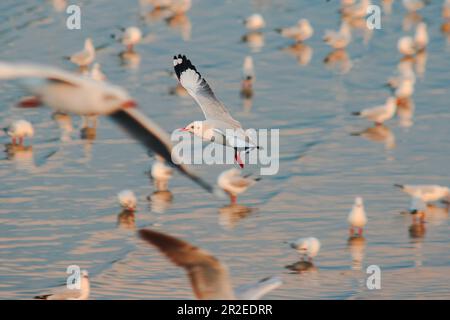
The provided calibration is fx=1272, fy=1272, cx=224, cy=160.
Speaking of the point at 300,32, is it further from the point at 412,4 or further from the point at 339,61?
the point at 412,4

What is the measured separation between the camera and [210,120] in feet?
49.0

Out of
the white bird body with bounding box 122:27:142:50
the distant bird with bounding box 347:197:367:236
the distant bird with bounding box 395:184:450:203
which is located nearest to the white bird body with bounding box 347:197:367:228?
the distant bird with bounding box 347:197:367:236

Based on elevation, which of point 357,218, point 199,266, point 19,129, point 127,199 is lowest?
point 199,266

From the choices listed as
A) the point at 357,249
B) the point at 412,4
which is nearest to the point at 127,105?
the point at 357,249

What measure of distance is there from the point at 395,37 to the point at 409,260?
40.6 feet

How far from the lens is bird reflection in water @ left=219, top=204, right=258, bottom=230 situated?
52.7 feet

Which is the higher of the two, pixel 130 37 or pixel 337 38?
pixel 130 37

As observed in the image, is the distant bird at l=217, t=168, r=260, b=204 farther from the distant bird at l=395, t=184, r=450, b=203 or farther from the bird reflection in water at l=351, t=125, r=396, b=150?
the bird reflection in water at l=351, t=125, r=396, b=150

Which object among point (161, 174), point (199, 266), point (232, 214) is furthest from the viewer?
point (161, 174)

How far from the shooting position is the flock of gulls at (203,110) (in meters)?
9.43

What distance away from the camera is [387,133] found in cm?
2019

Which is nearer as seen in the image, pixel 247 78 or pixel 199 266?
pixel 199 266

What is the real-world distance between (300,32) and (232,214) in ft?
31.9

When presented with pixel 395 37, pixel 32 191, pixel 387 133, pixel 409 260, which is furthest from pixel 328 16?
pixel 409 260
